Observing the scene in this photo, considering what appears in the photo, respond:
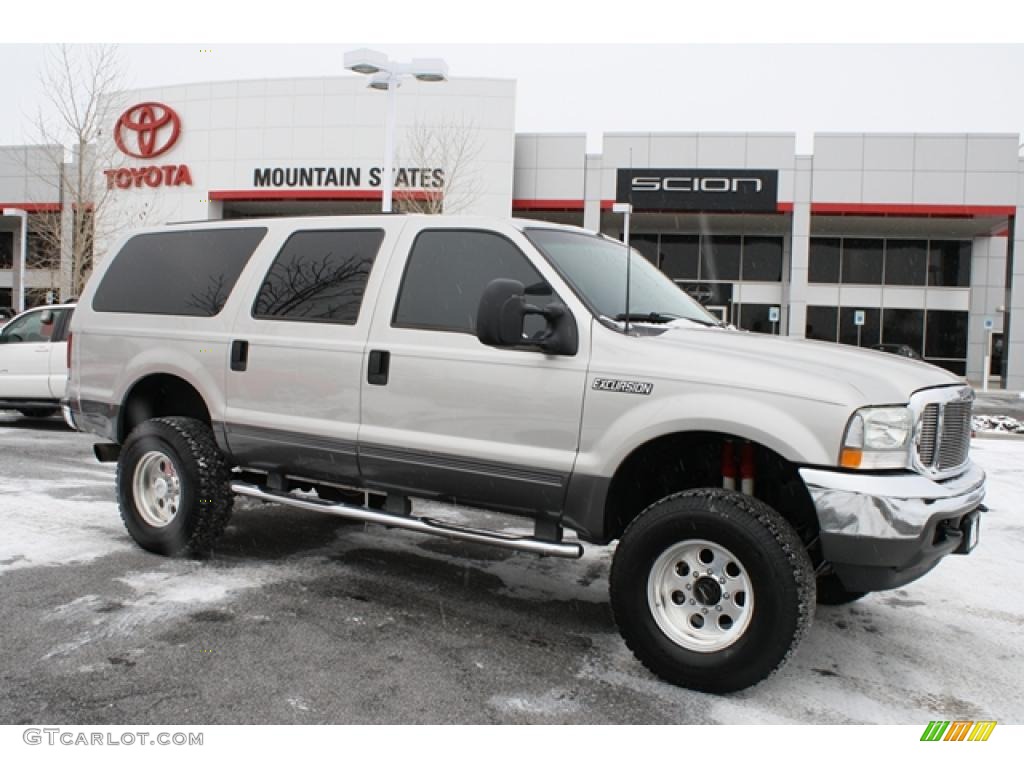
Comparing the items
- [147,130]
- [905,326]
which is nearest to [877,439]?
[147,130]

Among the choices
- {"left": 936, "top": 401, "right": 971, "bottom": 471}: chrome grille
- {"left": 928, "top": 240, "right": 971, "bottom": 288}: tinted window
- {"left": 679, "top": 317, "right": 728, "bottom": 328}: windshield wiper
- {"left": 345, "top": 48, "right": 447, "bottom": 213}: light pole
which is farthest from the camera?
{"left": 928, "top": 240, "right": 971, "bottom": 288}: tinted window

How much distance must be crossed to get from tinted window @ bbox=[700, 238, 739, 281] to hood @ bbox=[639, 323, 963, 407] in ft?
105

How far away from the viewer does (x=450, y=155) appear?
30.0 metres

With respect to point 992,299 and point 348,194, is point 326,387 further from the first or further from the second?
point 992,299

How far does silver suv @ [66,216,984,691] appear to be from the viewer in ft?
12.3

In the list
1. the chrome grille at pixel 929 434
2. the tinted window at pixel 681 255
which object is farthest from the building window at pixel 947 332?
the chrome grille at pixel 929 434

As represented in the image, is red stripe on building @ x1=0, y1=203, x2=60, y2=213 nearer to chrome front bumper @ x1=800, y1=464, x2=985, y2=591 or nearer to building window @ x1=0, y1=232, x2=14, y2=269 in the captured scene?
building window @ x1=0, y1=232, x2=14, y2=269

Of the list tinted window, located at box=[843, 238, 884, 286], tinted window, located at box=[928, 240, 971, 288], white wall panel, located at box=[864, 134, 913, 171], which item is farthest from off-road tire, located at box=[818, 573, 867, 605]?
tinted window, located at box=[928, 240, 971, 288]

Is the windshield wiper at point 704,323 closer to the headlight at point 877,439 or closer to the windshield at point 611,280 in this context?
the windshield at point 611,280

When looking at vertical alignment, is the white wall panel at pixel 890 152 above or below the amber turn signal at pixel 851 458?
above

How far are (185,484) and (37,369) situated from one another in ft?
→ 26.7

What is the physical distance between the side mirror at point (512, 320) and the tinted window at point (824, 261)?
110ft

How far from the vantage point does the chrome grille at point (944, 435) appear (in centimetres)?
390

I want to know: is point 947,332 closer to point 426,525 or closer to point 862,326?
point 862,326
